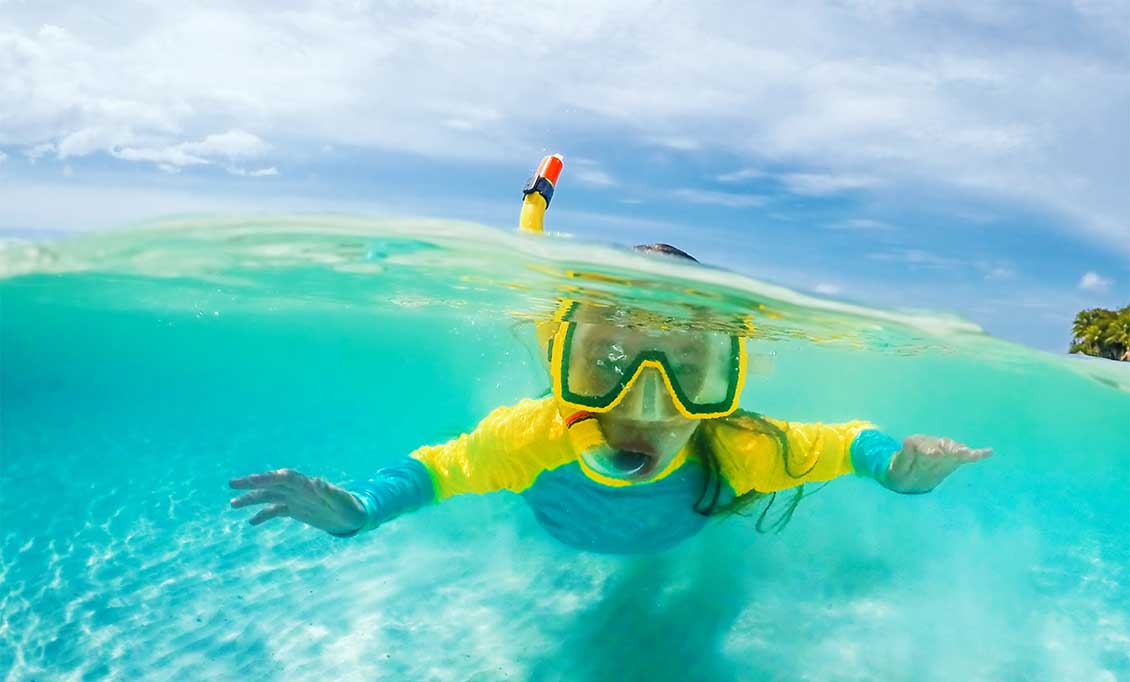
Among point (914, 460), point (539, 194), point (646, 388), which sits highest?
point (539, 194)

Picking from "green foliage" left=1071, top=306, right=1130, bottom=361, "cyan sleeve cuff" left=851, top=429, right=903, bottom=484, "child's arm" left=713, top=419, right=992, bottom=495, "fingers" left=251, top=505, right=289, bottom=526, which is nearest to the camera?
"fingers" left=251, top=505, right=289, bottom=526

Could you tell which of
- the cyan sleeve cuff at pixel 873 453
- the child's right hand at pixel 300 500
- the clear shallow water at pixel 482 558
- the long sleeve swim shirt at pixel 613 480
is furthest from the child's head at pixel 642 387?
the child's right hand at pixel 300 500

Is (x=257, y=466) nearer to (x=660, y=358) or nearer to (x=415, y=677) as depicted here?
(x=415, y=677)

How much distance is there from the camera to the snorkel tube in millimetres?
4407

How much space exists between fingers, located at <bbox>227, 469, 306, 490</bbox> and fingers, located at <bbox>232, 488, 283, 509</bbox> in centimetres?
4

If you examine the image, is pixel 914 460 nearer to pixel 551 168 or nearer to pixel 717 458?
pixel 717 458

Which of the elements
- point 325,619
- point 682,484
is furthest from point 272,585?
point 682,484

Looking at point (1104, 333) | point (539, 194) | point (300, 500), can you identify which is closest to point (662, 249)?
point (539, 194)

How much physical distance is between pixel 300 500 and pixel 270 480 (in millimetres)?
238

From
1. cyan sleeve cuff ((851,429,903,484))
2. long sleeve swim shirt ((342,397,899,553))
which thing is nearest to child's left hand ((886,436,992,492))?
cyan sleeve cuff ((851,429,903,484))

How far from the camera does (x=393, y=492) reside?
4668mm

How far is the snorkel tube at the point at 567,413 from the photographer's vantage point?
441cm

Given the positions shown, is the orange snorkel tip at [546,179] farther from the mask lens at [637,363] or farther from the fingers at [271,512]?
the fingers at [271,512]

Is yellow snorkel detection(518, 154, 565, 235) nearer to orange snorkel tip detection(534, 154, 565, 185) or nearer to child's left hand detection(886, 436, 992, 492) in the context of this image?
orange snorkel tip detection(534, 154, 565, 185)
